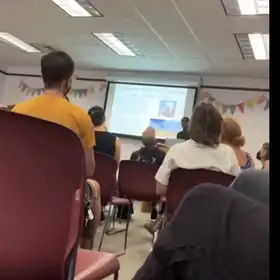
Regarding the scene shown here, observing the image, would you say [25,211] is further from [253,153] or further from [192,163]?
[253,153]

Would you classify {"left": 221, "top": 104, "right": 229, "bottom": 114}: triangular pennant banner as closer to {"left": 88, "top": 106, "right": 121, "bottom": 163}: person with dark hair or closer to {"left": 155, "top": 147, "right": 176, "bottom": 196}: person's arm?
{"left": 88, "top": 106, "right": 121, "bottom": 163}: person with dark hair

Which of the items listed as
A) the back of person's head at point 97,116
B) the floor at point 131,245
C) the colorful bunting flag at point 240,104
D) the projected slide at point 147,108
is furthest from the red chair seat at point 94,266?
the projected slide at point 147,108

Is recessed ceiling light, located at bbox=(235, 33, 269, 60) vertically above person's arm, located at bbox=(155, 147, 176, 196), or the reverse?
recessed ceiling light, located at bbox=(235, 33, 269, 60)

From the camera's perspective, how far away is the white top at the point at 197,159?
7.34 ft

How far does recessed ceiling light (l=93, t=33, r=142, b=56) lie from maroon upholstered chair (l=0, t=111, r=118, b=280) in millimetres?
4530

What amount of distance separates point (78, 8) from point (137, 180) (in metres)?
2.22

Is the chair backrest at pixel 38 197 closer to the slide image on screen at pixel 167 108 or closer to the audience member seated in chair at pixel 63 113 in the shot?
the audience member seated in chair at pixel 63 113

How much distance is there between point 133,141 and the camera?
24.0ft

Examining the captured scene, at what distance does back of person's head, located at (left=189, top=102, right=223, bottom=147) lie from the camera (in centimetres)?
230

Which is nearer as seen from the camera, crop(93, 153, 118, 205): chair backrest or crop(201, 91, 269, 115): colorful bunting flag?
crop(93, 153, 118, 205): chair backrest

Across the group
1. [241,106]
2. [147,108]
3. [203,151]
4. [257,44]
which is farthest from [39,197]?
[147,108]

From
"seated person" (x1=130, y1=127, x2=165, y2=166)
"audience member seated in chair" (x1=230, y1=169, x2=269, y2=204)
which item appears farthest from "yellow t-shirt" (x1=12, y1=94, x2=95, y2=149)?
"seated person" (x1=130, y1=127, x2=165, y2=166)

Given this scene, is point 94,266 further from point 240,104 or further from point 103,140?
point 240,104

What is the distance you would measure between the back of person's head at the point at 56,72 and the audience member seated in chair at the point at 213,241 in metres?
1.49
